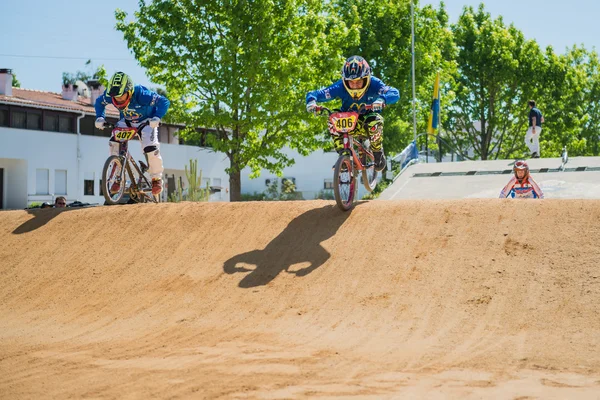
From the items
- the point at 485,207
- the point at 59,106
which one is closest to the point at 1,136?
the point at 59,106

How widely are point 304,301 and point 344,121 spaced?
3.43 metres

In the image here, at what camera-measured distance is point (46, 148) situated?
41375 millimetres

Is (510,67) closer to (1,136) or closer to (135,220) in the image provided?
(1,136)

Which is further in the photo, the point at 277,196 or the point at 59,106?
the point at 277,196

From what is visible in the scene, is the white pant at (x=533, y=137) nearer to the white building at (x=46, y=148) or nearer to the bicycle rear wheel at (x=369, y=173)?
the bicycle rear wheel at (x=369, y=173)

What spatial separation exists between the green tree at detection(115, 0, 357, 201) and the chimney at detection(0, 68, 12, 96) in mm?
13997

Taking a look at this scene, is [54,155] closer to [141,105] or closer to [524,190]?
[141,105]

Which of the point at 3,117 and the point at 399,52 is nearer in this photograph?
the point at 3,117

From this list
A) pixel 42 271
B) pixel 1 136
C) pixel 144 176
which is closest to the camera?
pixel 42 271

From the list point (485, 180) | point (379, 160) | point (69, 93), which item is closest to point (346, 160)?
point (379, 160)

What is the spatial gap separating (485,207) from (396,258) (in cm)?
174

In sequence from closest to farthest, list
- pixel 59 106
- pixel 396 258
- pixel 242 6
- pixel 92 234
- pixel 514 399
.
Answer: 1. pixel 514 399
2. pixel 396 258
3. pixel 92 234
4. pixel 242 6
5. pixel 59 106

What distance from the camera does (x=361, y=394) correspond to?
5512 millimetres

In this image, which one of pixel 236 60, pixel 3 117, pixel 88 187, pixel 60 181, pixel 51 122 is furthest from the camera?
pixel 88 187
